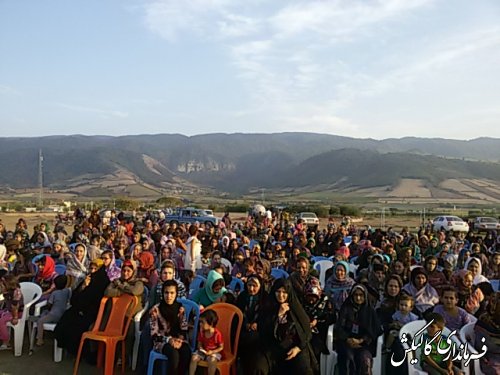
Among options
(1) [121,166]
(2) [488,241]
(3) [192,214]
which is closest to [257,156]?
(1) [121,166]

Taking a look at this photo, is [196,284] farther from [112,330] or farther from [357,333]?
[357,333]

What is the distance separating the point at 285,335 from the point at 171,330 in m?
1.02

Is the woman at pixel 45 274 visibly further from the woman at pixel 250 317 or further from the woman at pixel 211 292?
the woman at pixel 250 317

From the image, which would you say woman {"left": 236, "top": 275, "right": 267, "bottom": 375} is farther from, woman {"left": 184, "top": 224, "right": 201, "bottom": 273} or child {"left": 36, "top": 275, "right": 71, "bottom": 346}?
woman {"left": 184, "top": 224, "right": 201, "bottom": 273}

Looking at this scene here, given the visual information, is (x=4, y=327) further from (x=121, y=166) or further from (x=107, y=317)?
(x=121, y=166)

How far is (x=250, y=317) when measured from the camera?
4.79 meters

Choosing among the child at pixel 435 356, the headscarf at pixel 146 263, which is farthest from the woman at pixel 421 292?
the headscarf at pixel 146 263

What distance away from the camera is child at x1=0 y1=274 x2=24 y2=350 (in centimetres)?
543

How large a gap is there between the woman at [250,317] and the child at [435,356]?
1.38 metres

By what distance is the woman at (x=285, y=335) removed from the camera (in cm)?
430

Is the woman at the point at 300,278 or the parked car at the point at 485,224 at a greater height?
the woman at the point at 300,278

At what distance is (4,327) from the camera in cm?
546

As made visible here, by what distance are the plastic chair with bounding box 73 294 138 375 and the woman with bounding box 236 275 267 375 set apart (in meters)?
1.09

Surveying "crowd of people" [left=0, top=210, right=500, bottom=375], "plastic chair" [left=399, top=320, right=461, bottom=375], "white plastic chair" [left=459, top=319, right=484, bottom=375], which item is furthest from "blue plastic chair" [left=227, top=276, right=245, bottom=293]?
"white plastic chair" [left=459, top=319, right=484, bottom=375]
